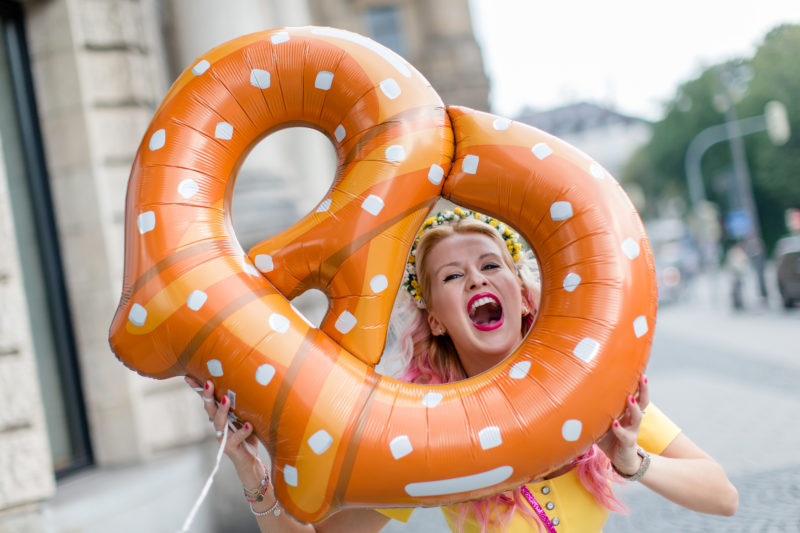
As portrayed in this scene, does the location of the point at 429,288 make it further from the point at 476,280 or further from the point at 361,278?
the point at 361,278

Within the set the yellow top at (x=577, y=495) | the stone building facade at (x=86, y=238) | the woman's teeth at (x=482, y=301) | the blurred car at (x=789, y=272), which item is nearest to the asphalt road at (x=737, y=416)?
the blurred car at (x=789, y=272)

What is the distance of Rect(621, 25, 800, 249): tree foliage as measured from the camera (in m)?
33.3

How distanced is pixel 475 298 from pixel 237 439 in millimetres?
692

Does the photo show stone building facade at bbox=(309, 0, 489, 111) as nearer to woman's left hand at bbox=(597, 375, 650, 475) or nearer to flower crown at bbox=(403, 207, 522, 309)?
flower crown at bbox=(403, 207, 522, 309)

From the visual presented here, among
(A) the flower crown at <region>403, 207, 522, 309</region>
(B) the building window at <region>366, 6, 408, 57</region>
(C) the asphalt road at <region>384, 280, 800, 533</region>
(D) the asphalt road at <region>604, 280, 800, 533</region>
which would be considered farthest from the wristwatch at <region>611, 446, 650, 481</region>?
(B) the building window at <region>366, 6, 408, 57</region>

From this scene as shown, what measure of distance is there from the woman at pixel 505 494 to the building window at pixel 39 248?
3004 mm

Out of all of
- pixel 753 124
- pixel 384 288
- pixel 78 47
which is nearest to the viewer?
pixel 384 288

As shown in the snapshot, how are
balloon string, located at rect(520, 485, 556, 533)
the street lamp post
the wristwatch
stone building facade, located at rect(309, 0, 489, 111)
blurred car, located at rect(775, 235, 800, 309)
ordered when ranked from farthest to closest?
1. the street lamp post
2. blurred car, located at rect(775, 235, 800, 309)
3. stone building facade, located at rect(309, 0, 489, 111)
4. balloon string, located at rect(520, 485, 556, 533)
5. the wristwatch

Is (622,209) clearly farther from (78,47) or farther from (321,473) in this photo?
(78,47)

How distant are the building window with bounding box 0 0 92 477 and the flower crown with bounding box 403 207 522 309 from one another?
3064 millimetres

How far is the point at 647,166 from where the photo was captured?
47.4m

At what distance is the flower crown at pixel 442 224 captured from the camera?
85.0 inches

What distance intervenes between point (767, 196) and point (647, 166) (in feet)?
41.4

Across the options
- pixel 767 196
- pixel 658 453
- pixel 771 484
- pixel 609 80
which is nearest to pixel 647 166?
pixel 767 196
